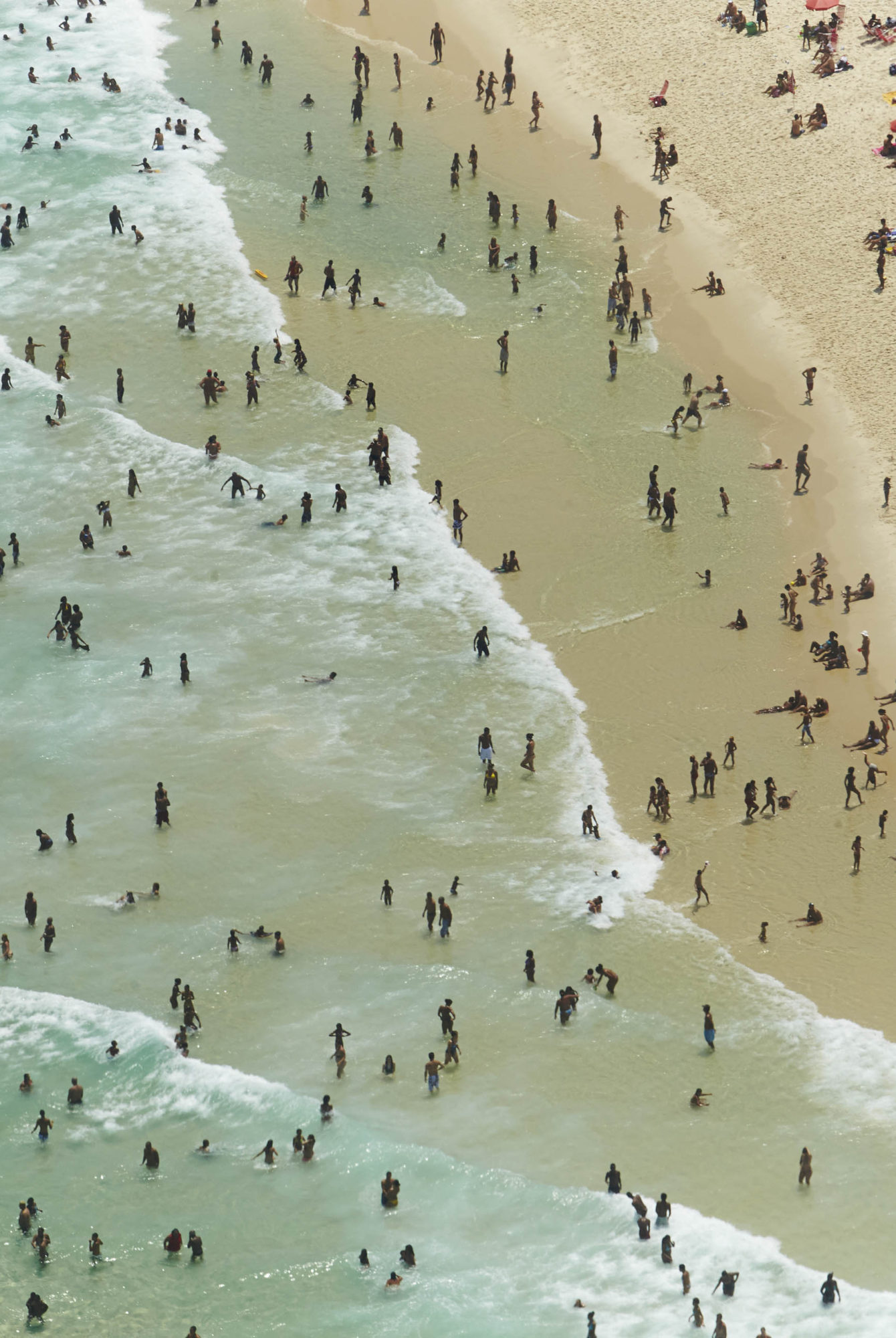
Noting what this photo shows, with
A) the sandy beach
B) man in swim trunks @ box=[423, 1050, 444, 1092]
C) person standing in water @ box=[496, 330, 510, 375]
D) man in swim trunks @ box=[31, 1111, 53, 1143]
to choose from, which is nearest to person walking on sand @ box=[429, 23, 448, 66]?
the sandy beach

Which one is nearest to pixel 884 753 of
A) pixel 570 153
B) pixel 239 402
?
pixel 239 402

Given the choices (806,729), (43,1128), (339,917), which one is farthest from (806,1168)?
(43,1128)

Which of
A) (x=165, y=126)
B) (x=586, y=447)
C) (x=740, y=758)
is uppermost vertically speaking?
(x=165, y=126)

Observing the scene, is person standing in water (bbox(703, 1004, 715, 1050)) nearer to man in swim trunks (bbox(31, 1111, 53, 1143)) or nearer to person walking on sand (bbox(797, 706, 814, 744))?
person walking on sand (bbox(797, 706, 814, 744))

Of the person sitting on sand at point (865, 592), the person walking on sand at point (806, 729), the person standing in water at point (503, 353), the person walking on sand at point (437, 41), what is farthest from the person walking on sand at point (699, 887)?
the person walking on sand at point (437, 41)

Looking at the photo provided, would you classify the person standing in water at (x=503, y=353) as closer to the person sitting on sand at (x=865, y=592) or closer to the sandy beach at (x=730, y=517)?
the sandy beach at (x=730, y=517)

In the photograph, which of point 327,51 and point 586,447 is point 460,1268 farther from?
point 327,51

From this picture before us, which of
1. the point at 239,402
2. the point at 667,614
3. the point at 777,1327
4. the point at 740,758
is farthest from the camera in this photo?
the point at 239,402
